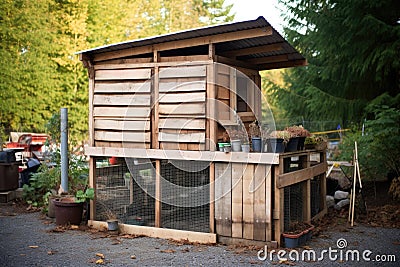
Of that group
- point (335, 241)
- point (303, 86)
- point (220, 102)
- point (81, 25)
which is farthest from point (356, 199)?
point (81, 25)

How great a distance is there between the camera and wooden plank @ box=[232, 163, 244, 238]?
609 centimetres

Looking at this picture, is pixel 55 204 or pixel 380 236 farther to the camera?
pixel 55 204

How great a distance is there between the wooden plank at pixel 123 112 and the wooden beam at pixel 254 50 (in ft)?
4.83

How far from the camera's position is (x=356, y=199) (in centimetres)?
793

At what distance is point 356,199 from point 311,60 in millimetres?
6120

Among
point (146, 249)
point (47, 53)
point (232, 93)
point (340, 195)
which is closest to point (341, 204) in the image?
point (340, 195)

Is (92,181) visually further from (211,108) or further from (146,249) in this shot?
(211,108)

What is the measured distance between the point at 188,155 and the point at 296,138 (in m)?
1.48

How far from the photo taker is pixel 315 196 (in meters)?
7.70

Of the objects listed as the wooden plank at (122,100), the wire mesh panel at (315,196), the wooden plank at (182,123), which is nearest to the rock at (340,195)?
the wire mesh panel at (315,196)

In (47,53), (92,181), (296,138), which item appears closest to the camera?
(296,138)

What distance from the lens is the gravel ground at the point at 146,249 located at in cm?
533

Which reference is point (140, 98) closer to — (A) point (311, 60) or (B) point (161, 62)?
(B) point (161, 62)

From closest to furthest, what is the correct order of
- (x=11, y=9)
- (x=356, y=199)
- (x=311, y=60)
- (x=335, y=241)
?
1. (x=335, y=241)
2. (x=356, y=199)
3. (x=311, y=60)
4. (x=11, y=9)
